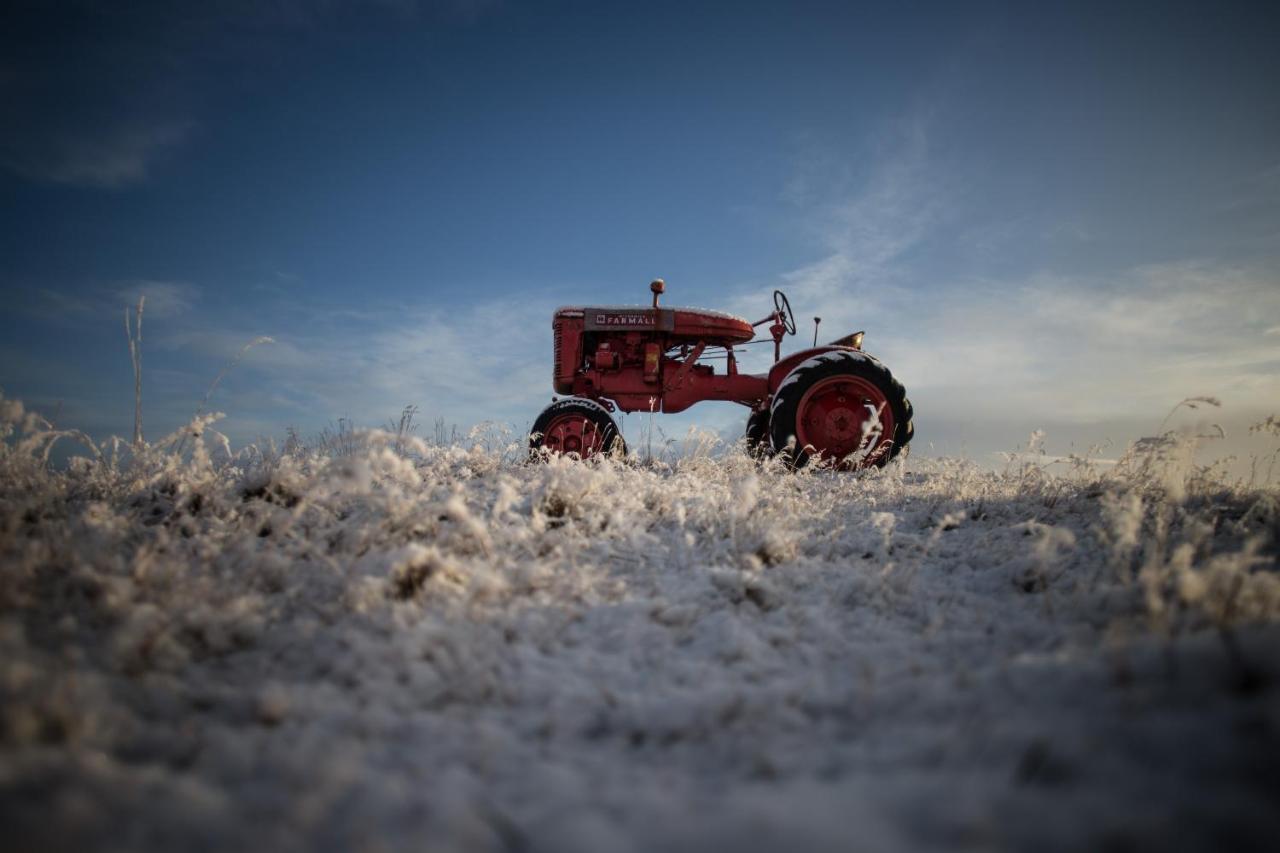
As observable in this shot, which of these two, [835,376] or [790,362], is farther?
A: [790,362]

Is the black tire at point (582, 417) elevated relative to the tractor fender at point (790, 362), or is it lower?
lower

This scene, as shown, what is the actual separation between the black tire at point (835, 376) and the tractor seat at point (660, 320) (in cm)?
182

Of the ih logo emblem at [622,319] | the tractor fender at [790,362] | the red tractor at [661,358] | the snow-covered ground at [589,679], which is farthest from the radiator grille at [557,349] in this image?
the snow-covered ground at [589,679]

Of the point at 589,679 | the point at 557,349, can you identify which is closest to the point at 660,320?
the point at 557,349

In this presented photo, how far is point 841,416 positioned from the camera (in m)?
5.28

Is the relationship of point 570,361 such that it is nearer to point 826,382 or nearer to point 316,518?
point 826,382

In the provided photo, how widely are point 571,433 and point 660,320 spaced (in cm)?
205

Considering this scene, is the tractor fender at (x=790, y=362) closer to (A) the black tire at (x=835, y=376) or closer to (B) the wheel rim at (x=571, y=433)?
(A) the black tire at (x=835, y=376)

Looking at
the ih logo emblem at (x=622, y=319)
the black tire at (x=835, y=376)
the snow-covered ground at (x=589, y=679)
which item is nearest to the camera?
the snow-covered ground at (x=589, y=679)

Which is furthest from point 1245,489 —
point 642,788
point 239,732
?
point 239,732

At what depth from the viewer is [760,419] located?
6816mm

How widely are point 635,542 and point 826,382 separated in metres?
3.38

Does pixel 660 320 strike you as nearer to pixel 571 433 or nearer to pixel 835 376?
pixel 571 433

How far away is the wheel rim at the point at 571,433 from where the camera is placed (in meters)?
5.49
